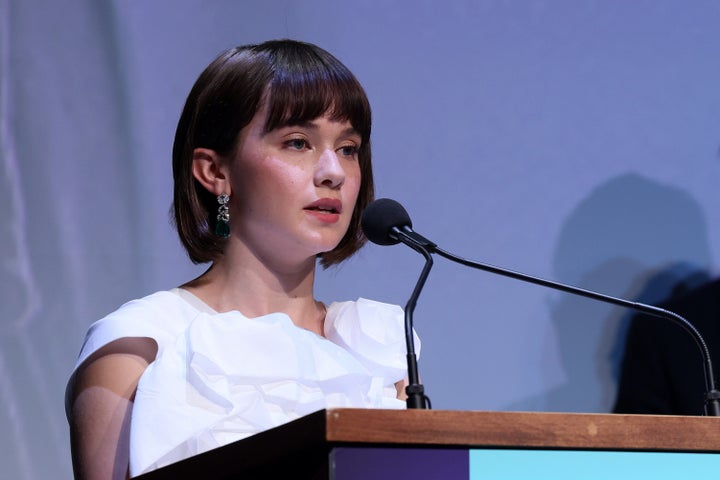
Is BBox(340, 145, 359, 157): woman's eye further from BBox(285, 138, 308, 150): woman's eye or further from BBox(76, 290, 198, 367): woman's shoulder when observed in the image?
BBox(76, 290, 198, 367): woman's shoulder

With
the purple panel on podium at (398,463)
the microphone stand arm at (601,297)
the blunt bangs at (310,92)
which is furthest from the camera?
the blunt bangs at (310,92)

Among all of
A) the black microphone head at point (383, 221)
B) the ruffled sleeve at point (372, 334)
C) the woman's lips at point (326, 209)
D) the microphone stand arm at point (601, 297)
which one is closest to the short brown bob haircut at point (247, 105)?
the woman's lips at point (326, 209)

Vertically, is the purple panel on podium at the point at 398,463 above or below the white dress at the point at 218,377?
below

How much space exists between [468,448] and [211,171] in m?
1.13

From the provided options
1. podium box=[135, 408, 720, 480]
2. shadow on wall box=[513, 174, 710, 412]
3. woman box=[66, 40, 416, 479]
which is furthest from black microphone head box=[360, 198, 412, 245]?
shadow on wall box=[513, 174, 710, 412]

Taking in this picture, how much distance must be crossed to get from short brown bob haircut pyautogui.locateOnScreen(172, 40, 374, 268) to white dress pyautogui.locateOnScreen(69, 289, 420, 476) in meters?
0.17

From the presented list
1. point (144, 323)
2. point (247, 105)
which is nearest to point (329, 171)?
point (247, 105)

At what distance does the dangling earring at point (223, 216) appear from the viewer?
2.10m

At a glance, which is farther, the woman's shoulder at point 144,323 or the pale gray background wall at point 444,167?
the pale gray background wall at point 444,167

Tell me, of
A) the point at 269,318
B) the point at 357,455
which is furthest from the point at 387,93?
the point at 357,455

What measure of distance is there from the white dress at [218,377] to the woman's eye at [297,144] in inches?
12.4

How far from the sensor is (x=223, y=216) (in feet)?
6.88

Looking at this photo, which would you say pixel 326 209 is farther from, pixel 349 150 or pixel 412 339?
pixel 412 339

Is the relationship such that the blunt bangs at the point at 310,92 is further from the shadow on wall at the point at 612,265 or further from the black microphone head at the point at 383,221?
the shadow on wall at the point at 612,265
